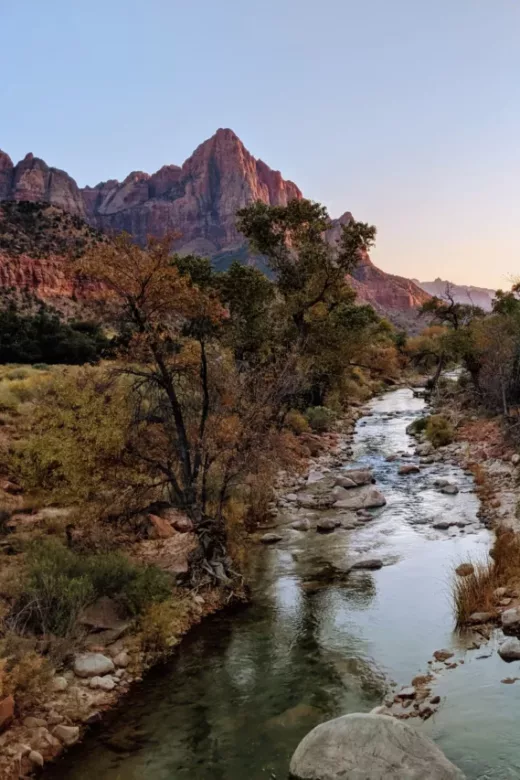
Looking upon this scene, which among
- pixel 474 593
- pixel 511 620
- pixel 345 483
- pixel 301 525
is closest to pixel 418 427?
pixel 345 483

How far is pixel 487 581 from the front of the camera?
11.3m

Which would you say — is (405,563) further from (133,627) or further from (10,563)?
(10,563)

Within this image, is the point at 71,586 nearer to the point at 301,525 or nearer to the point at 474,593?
the point at 474,593

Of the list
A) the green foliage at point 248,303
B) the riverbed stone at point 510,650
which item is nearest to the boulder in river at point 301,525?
the riverbed stone at point 510,650

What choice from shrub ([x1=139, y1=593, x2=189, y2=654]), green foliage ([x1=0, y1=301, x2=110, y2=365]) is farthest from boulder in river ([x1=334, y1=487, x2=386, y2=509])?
green foliage ([x1=0, y1=301, x2=110, y2=365])

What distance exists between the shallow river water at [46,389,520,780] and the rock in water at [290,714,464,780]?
48cm

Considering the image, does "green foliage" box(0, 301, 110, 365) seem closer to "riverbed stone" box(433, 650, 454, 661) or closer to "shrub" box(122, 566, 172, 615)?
"shrub" box(122, 566, 172, 615)

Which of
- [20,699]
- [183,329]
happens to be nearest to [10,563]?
[20,699]

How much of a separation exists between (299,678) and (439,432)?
69.1 ft

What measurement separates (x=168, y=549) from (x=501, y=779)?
9270mm

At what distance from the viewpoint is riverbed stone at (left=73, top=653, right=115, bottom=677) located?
9.08 m

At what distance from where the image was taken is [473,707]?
7.96m

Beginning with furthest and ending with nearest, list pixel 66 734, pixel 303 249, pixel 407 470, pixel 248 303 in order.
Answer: pixel 248 303 → pixel 303 249 → pixel 407 470 → pixel 66 734

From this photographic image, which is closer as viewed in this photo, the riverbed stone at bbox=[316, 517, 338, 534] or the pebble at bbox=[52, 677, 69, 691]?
the pebble at bbox=[52, 677, 69, 691]
